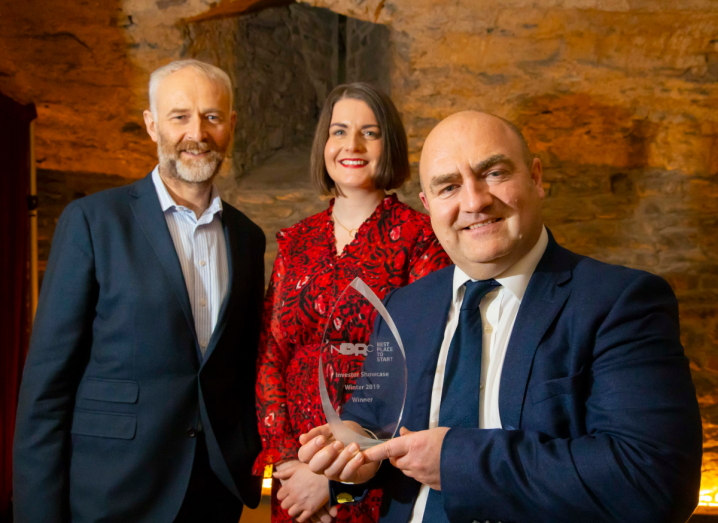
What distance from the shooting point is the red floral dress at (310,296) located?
5.73ft

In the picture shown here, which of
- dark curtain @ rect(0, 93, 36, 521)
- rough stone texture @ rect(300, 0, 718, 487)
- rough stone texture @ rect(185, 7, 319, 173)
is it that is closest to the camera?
dark curtain @ rect(0, 93, 36, 521)

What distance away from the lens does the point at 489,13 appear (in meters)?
3.26

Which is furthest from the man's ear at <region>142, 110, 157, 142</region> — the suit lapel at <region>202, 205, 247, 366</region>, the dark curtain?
the dark curtain

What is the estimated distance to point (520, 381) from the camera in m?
1.17

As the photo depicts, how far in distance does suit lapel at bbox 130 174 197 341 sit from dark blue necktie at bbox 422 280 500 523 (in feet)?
2.90

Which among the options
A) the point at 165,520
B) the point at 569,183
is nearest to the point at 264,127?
the point at 569,183

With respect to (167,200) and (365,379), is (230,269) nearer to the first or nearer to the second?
(167,200)

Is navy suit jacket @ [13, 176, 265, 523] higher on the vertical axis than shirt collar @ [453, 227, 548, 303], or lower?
lower

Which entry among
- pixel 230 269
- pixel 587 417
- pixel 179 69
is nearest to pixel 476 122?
pixel 587 417

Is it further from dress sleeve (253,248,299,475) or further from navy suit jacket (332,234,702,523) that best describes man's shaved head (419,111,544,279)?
dress sleeve (253,248,299,475)

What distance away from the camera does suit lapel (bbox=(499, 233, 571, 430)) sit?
3.84 ft

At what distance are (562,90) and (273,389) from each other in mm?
2585

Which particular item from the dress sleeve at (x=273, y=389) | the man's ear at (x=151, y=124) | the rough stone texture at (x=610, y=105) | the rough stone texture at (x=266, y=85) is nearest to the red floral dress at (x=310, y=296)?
the dress sleeve at (x=273, y=389)

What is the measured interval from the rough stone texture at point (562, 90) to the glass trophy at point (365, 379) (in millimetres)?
2215
